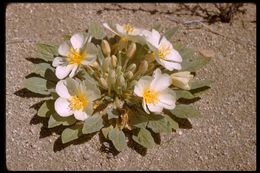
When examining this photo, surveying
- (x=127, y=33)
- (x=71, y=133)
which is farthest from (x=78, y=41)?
(x=71, y=133)

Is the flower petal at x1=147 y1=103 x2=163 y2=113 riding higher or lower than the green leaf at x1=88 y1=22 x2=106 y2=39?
lower

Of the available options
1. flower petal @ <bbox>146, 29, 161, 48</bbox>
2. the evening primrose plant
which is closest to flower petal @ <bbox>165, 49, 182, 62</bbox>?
the evening primrose plant

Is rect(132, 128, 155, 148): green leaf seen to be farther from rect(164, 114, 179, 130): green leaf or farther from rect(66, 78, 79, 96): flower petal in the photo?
rect(66, 78, 79, 96): flower petal

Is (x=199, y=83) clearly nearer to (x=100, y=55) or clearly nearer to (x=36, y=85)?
(x=100, y=55)

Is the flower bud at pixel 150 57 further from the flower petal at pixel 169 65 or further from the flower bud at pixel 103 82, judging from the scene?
the flower bud at pixel 103 82

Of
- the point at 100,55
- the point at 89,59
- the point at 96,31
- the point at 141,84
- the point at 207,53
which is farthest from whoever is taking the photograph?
the point at 207,53
